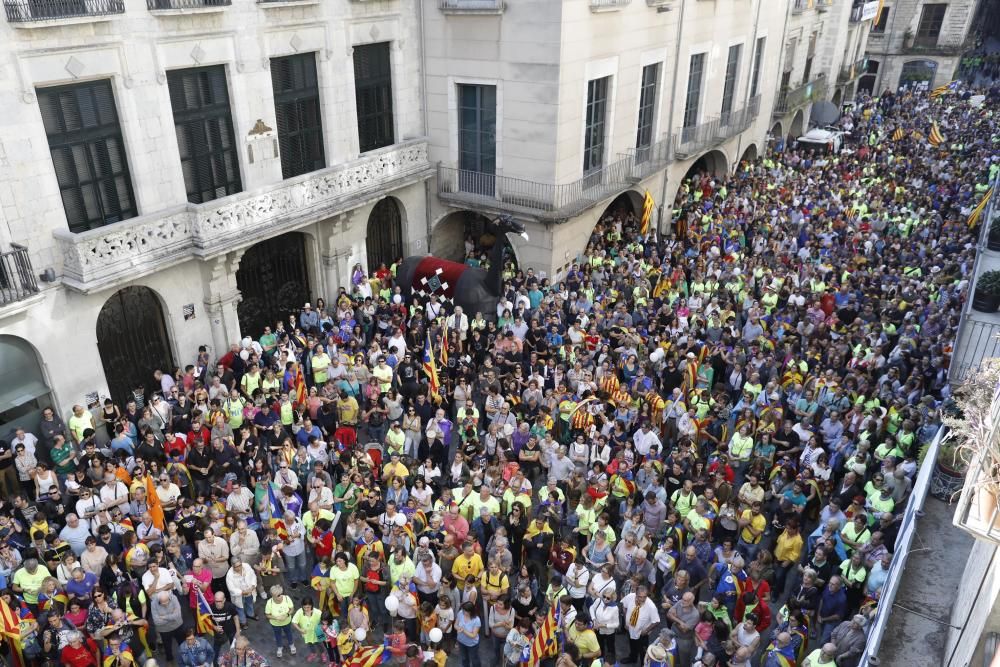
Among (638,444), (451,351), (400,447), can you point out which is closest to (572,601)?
(638,444)

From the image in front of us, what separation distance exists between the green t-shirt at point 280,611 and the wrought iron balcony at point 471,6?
51.4 ft

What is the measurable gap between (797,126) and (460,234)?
30.6 metres

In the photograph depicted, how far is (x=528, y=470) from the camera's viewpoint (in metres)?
13.3

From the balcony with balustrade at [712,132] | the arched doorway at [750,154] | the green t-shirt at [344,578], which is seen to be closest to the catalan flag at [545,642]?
the green t-shirt at [344,578]

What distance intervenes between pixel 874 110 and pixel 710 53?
23819mm

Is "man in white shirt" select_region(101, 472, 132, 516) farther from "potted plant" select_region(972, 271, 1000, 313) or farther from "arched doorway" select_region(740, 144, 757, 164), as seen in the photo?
"arched doorway" select_region(740, 144, 757, 164)

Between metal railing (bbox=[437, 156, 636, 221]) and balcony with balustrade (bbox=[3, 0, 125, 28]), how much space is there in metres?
10.1

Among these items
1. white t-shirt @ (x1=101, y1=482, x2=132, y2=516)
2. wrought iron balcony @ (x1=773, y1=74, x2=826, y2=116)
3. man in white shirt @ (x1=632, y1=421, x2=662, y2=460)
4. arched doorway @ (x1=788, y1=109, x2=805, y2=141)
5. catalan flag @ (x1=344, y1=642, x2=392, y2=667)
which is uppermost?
wrought iron balcony @ (x1=773, y1=74, x2=826, y2=116)

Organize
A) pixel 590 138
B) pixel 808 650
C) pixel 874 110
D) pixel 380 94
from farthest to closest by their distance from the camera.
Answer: pixel 874 110 < pixel 590 138 < pixel 380 94 < pixel 808 650

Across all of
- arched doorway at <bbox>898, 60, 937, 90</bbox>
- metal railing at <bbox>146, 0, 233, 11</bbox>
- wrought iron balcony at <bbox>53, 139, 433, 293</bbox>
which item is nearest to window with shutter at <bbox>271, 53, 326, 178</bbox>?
wrought iron balcony at <bbox>53, 139, 433, 293</bbox>

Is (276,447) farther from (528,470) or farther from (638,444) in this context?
(638,444)

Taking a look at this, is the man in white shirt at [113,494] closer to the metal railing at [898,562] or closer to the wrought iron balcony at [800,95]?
the metal railing at [898,562]

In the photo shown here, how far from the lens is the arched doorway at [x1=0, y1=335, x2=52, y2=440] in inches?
545

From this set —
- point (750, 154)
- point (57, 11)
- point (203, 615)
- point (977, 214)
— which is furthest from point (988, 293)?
point (750, 154)
